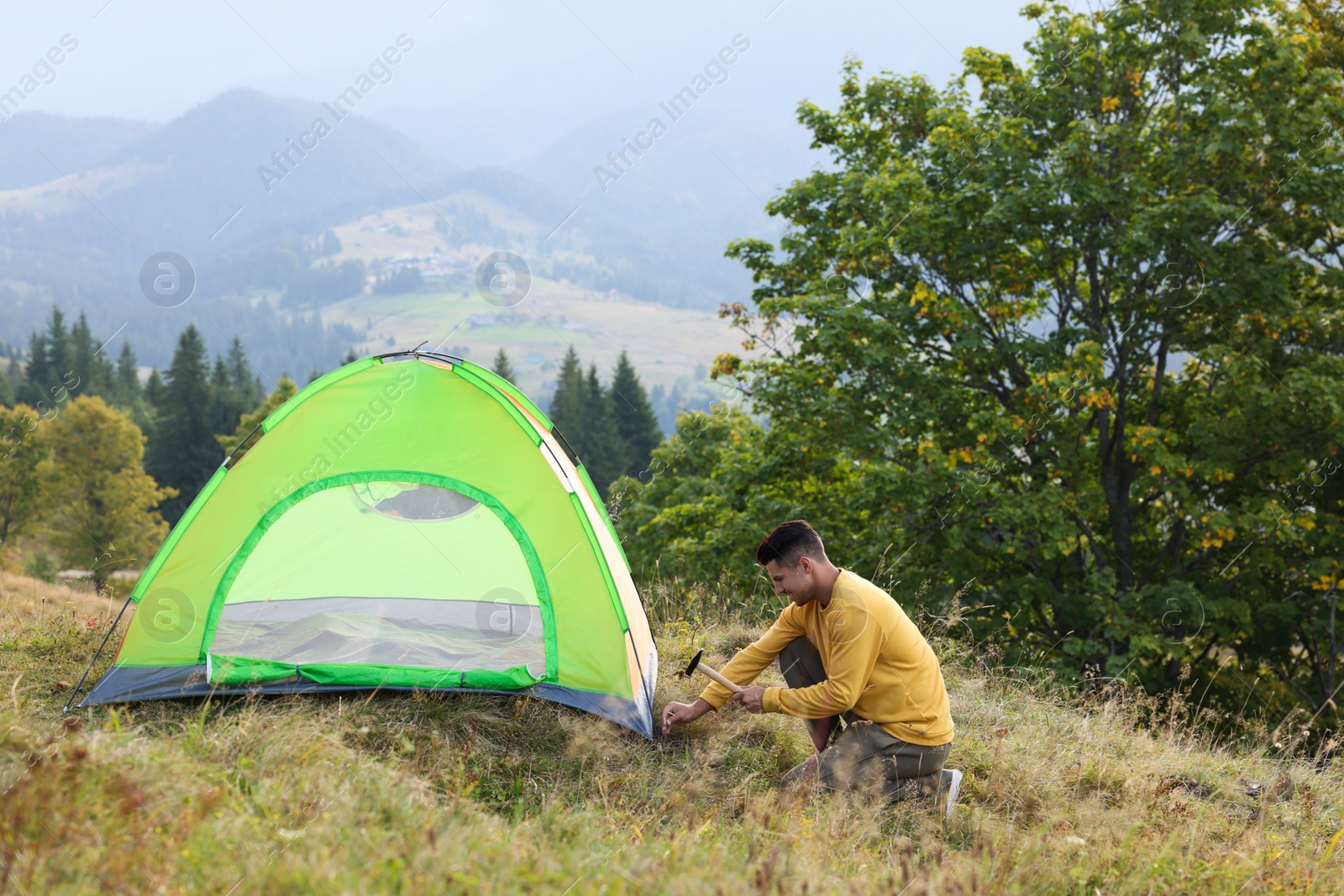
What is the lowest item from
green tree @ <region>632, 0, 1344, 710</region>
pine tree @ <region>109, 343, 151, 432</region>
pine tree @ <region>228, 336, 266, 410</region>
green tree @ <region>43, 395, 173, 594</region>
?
green tree @ <region>43, 395, 173, 594</region>

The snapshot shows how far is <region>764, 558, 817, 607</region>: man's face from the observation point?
3.91 metres

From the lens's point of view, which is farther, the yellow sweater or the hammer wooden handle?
the hammer wooden handle

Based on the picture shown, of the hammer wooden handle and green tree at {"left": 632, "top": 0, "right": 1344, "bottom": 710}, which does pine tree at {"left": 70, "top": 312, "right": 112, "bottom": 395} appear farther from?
the hammer wooden handle

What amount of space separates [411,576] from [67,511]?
4065 cm

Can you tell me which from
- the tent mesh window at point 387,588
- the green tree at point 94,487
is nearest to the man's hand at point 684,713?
the tent mesh window at point 387,588

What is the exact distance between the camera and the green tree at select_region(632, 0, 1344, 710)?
31.6ft

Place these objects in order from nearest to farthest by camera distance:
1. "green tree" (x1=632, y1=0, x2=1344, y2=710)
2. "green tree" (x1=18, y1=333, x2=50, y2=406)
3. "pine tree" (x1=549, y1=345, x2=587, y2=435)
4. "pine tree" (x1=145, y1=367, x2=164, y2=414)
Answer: "green tree" (x1=632, y1=0, x2=1344, y2=710)
"pine tree" (x1=145, y1=367, x2=164, y2=414)
"pine tree" (x1=549, y1=345, x2=587, y2=435)
"green tree" (x1=18, y1=333, x2=50, y2=406)

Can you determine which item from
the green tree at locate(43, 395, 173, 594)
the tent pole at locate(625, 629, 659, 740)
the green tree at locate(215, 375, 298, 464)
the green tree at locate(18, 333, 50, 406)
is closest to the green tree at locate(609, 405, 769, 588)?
the tent pole at locate(625, 629, 659, 740)

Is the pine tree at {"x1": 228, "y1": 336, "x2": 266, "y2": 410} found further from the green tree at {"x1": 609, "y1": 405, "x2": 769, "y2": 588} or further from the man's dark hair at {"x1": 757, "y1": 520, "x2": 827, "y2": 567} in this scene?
the man's dark hair at {"x1": 757, "y1": 520, "x2": 827, "y2": 567}

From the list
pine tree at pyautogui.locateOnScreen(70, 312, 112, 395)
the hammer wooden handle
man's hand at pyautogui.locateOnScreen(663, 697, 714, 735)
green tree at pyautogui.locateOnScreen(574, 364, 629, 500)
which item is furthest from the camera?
pine tree at pyautogui.locateOnScreen(70, 312, 112, 395)

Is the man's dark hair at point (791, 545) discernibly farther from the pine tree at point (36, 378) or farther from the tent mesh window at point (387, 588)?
the pine tree at point (36, 378)

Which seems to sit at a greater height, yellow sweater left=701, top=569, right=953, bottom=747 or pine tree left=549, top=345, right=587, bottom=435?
pine tree left=549, top=345, right=587, bottom=435

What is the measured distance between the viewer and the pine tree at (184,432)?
4531cm

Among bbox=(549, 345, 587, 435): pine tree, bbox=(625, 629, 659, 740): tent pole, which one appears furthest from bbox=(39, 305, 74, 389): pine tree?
bbox=(625, 629, 659, 740): tent pole
